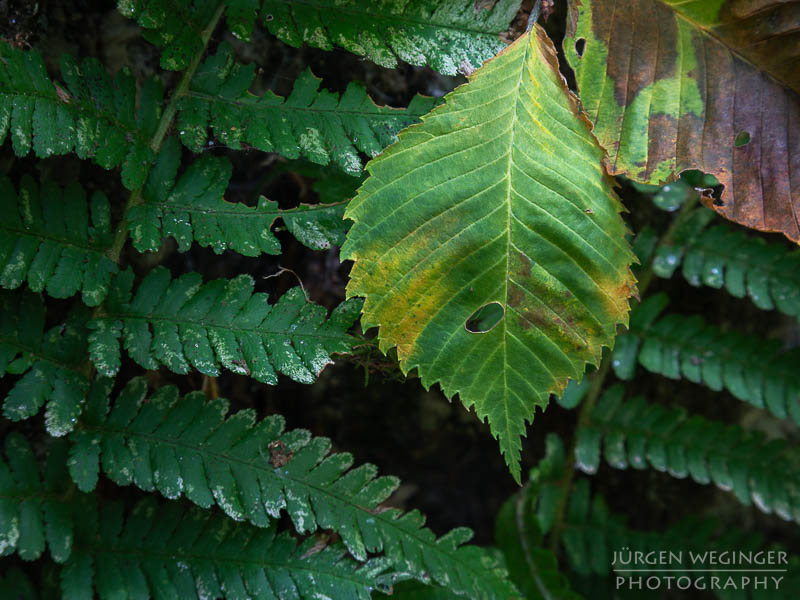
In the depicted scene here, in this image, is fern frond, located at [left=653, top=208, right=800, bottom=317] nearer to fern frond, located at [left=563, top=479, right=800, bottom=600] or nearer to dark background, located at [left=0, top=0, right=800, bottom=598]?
dark background, located at [left=0, top=0, right=800, bottom=598]

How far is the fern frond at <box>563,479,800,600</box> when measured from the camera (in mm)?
2211

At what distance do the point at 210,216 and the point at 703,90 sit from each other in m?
1.19

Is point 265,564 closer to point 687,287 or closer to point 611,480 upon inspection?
point 611,480

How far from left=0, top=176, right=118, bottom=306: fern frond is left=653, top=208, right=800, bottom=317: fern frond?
177cm

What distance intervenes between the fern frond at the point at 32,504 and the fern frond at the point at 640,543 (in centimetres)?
166

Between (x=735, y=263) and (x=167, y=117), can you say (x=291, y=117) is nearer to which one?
(x=167, y=117)

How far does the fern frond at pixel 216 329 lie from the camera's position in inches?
54.0

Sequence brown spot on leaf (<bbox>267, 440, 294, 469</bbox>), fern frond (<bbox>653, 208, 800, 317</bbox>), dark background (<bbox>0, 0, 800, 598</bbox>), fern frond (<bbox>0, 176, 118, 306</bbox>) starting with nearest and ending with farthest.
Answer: fern frond (<bbox>0, 176, 118, 306</bbox>)
brown spot on leaf (<bbox>267, 440, 294, 469</bbox>)
dark background (<bbox>0, 0, 800, 598</bbox>)
fern frond (<bbox>653, 208, 800, 317</bbox>)

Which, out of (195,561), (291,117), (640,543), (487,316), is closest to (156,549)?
(195,561)

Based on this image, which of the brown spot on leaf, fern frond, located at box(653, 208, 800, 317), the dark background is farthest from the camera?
fern frond, located at box(653, 208, 800, 317)

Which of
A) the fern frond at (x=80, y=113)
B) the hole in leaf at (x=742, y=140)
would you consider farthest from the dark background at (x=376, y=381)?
the hole in leaf at (x=742, y=140)

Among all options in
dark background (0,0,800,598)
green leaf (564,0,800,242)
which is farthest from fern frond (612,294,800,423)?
green leaf (564,0,800,242)

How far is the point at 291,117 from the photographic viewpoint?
57.5 inches

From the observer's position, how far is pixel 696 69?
1.40m
